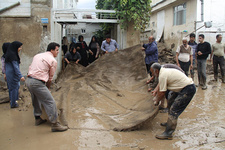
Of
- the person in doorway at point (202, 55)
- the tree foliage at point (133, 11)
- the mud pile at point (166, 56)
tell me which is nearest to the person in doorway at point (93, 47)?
the tree foliage at point (133, 11)

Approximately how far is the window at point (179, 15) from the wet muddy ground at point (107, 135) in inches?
375

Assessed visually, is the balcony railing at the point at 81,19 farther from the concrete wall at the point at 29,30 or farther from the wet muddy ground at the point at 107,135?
the wet muddy ground at the point at 107,135

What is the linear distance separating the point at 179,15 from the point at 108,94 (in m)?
10.3

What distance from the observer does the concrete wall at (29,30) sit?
7.38 metres

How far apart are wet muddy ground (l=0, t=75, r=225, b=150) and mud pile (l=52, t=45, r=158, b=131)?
0.44 feet

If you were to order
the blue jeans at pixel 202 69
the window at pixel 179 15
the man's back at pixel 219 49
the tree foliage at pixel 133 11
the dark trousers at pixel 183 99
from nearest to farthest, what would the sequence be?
the dark trousers at pixel 183 99
the blue jeans at pixel 202 69
the man's back at pixel 219 49
the tree foliage at pixel 133 11
the window at pixel 179 15

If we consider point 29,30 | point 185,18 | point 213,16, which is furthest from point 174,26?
point 29,30

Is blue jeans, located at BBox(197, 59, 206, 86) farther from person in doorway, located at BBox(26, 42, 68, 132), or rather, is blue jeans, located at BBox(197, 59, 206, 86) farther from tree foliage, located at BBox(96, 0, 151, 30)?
person in doorway, located at BBox(26, 42, 68, 132)

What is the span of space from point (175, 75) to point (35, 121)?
2.89 m

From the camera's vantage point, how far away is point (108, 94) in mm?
5504

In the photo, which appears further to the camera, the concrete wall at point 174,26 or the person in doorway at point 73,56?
the concrete wall at point 174,26

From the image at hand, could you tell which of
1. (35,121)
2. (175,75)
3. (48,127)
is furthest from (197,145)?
(35,121)

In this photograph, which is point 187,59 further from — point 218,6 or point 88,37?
point 88,37

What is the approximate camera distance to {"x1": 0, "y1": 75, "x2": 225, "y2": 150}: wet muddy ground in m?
3.33
